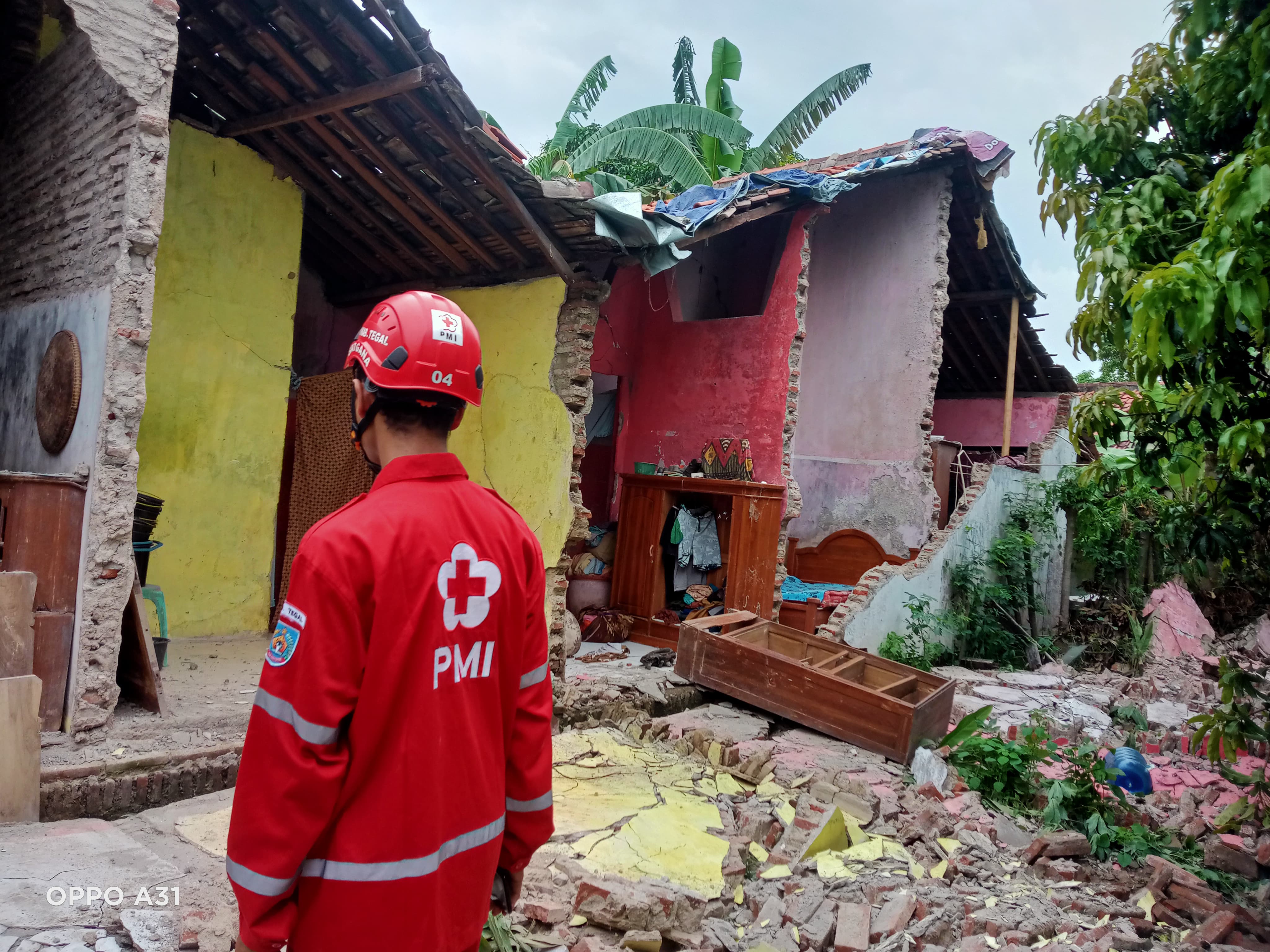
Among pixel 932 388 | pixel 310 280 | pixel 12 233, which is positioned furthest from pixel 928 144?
pixel 12 233

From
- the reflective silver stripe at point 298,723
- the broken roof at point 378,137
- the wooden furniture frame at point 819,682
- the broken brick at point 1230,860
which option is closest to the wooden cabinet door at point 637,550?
the wooden furniture frame at point 819,682

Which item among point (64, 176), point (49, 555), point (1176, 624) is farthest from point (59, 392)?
point (1176, 624)

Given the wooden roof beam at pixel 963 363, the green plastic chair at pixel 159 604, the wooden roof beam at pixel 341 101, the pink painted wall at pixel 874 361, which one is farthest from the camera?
the wooden roof beam at pixel 963 363

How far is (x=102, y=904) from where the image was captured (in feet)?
9.24

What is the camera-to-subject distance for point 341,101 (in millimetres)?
5594

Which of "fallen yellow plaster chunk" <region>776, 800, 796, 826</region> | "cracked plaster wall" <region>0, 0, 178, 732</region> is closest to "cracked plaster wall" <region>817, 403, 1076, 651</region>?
"fallen yellow plaster chunk" <region>776, 800, 796, 826</region>

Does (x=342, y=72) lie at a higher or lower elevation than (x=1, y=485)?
higher

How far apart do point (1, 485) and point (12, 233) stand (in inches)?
92.9

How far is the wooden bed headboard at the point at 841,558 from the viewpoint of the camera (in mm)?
10891

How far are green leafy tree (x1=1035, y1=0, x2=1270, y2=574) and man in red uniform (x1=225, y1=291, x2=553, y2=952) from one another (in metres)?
2.43

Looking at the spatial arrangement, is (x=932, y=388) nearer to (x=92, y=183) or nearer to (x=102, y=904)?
(x=92, y=183)

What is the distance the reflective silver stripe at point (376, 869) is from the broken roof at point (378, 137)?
493cm

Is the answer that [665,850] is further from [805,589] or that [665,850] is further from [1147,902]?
[805,589]

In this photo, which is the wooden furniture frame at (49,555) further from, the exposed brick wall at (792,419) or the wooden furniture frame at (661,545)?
the exposed brick wall at (792,419)
